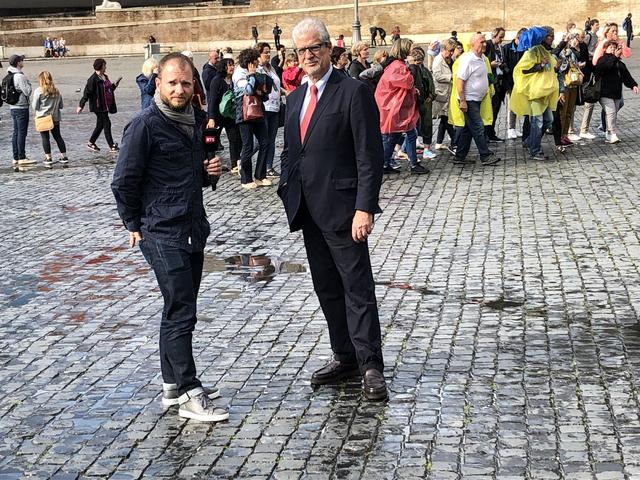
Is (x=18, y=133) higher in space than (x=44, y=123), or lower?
lower

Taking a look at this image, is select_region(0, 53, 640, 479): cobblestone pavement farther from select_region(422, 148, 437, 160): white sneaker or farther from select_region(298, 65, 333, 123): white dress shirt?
select_region(422, 148, 437, 160): white sneaker

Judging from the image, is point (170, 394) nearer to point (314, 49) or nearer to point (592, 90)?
point (314, 49)

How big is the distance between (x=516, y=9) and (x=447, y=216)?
158 feet

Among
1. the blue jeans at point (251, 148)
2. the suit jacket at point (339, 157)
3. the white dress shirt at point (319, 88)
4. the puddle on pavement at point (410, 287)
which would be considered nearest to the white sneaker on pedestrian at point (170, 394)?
the suit jacket at point (339, 157)

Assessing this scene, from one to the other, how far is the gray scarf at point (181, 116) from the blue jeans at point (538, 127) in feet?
31.3

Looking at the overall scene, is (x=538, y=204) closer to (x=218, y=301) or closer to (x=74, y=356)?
(x=218, y=301)

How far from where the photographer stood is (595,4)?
56.4 m

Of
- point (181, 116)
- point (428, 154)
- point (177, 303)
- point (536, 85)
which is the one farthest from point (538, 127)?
point (177, 303)

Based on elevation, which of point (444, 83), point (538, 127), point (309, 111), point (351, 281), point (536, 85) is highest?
point (309, 111)

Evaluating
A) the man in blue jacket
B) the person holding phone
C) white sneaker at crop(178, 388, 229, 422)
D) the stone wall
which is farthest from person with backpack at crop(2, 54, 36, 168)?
the stone wall

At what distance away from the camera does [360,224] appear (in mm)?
5742

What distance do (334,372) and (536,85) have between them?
30.2ft

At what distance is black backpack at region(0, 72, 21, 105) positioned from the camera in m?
17.0

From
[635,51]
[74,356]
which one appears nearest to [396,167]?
[74,356]
